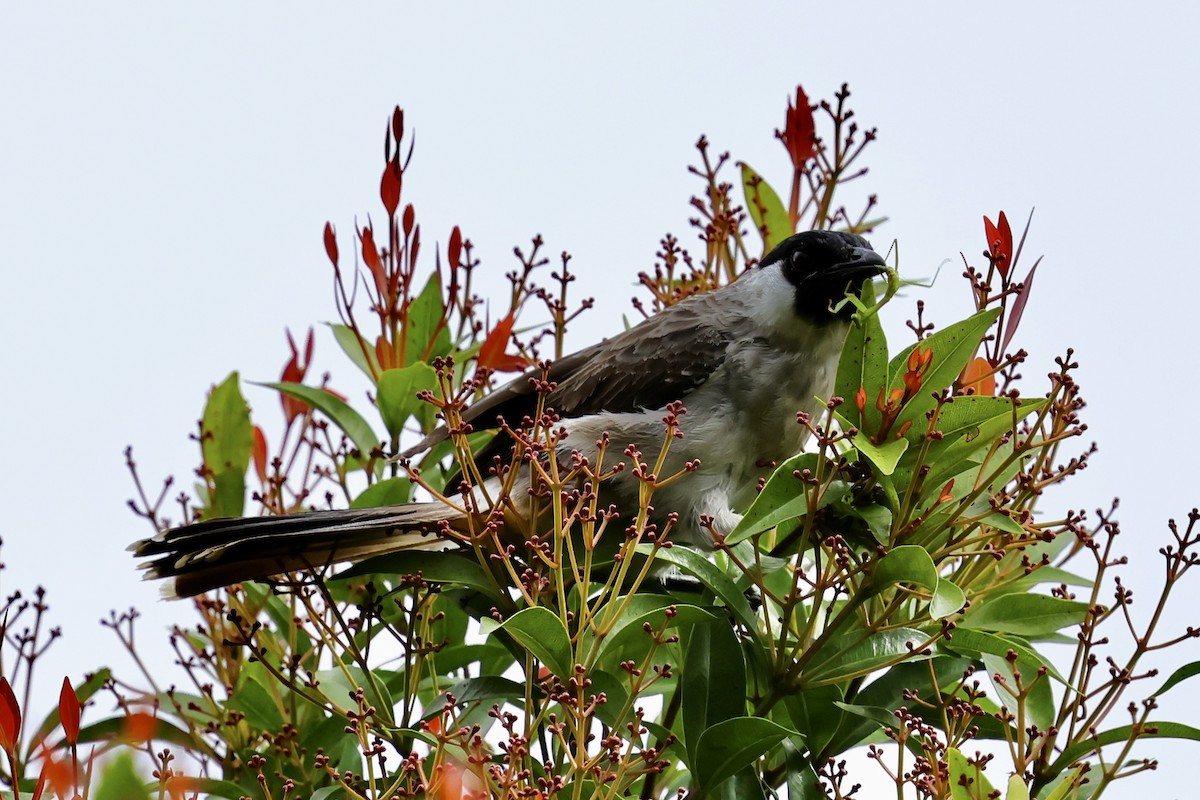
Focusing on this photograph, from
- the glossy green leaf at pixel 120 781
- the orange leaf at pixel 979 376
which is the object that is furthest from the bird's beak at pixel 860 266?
the glossy green leaf at pixel 120 781

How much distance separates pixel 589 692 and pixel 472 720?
0.35 meters

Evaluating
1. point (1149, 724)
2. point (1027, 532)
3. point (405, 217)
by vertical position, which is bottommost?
point (1149, 724)

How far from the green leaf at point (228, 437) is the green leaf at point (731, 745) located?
129cm

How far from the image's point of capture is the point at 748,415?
2.67m

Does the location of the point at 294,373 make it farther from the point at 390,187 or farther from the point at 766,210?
the point at 766,210

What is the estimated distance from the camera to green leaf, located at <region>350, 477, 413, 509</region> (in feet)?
8.00

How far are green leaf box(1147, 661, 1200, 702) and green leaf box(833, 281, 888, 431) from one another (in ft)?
1.71

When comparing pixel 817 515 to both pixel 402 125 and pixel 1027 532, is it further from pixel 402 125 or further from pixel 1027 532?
pixel 402 125

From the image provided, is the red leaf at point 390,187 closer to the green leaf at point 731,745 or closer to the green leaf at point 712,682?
the green leaf at point 712,682

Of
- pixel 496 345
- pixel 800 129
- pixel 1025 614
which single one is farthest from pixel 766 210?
pixel 1025 614

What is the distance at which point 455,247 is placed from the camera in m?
2.55

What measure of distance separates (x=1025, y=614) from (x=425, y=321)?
49.9 inches

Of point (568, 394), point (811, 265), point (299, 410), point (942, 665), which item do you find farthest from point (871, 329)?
point (299, 410)

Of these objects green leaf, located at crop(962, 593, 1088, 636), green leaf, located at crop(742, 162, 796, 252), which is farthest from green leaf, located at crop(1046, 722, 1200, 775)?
green leaf, located at crop(742, 162, 796, 252)
